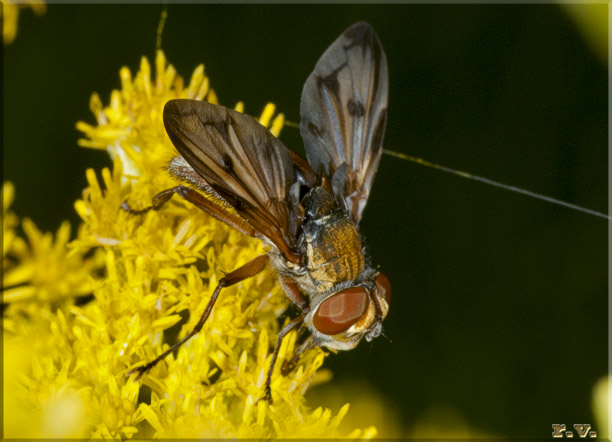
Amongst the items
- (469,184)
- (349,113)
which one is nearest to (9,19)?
(349,113)

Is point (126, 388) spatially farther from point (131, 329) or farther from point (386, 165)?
point (386, 165)

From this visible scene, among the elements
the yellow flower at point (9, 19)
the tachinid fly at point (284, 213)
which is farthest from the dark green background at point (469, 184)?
the tachinid fly at point (284, 213)

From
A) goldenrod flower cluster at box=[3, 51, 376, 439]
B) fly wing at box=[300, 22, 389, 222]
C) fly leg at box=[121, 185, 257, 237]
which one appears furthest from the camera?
fly wing at box=[300, 22, 389, 222]

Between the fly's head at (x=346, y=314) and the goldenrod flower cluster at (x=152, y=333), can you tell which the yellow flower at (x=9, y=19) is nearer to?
the goldenrod flower cluster at (x=152, y=333)

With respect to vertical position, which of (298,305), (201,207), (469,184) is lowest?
(469,184)

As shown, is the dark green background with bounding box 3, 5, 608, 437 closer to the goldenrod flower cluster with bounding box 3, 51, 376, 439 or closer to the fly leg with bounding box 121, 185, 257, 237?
the goldenrod flower cluster with bounding box 3, 51, 376, 439

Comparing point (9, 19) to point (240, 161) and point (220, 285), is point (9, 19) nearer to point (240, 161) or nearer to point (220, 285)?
point (240, 161)

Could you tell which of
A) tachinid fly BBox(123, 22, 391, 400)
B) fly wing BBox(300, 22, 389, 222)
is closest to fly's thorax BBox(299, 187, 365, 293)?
tachinid fly BBox(123, 22, 391, 400)
